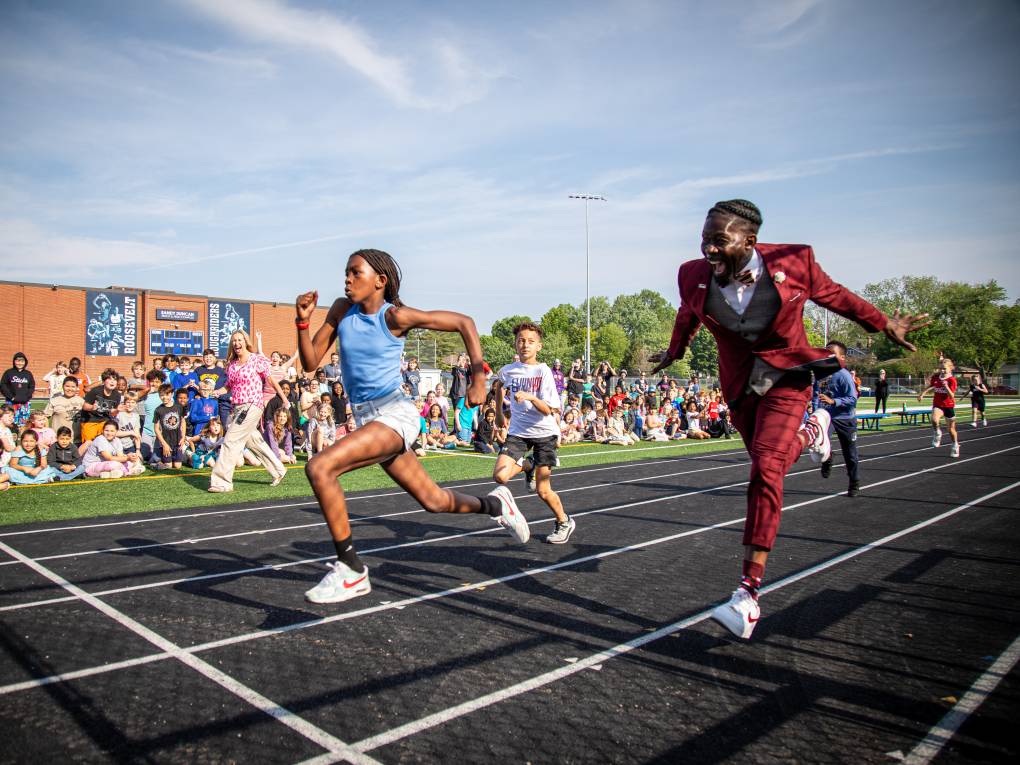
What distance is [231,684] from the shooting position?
11.6 ft

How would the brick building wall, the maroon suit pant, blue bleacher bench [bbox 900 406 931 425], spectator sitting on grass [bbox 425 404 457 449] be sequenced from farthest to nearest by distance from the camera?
the brick building wall → blue bleacher bench [bbox 900 406 931 425] → spectator sitting on grass [bbox 425 404 457 449] → the maroon suit pant

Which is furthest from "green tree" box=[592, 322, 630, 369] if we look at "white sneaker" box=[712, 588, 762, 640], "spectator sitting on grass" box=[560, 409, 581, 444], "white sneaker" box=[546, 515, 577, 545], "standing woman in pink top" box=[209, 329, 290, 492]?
"white sneaker" box=[712, 588, 762, 640]

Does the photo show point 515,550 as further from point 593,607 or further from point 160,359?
point 160,359

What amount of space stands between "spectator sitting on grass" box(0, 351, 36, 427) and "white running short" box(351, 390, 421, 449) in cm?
1178

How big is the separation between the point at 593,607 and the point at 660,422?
18633 millimetres

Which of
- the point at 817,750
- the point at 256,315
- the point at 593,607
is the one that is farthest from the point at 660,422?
the point at 256,315

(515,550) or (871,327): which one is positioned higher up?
(871,327)

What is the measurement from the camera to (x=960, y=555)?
21.6 ft

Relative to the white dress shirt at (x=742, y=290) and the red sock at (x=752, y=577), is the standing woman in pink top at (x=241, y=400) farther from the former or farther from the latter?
the red sock at (x=752, y=577)

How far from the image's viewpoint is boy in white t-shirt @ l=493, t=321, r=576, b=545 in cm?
690

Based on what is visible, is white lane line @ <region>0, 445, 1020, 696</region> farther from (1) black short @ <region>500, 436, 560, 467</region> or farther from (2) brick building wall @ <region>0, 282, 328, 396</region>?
(2) brick building wall @ <region>0, 282, 328, 396</region>

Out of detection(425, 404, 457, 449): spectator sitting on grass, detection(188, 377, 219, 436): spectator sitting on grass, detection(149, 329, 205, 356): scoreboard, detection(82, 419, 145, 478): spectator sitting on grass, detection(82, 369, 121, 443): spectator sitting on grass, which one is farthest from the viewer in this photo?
detection(149, 329, 205, 356): scoreboard

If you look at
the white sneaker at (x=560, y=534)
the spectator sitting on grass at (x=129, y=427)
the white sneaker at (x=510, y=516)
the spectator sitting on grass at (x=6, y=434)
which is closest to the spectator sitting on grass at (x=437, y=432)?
the spectator sitting on grass at (x=129, y=427)

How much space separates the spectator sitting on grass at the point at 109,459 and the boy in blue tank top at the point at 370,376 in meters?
8.95
